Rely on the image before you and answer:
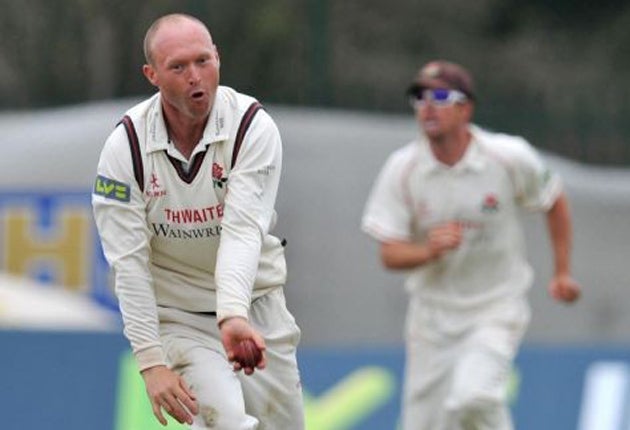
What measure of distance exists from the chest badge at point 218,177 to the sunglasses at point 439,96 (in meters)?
4.06

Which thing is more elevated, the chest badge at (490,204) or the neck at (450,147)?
the neck at (450,147)

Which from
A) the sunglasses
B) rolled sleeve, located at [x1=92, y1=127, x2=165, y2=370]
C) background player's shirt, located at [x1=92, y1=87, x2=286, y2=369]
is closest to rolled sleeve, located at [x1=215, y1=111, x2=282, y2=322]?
background player's shirt, located at [x1=92, y1=87, x2=286, y2=369]

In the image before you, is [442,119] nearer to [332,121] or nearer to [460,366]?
[460,366]

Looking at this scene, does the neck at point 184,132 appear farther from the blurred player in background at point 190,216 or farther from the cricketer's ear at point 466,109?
the cricketer's ear at point 466,109

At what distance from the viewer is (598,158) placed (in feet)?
52.3

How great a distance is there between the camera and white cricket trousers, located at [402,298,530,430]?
11.7 metres

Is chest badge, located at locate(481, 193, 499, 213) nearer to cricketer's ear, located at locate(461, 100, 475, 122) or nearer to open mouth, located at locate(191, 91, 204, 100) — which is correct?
cricketer's ear, located at locate(461, 100, 475, 122)

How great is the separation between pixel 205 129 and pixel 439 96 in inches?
163

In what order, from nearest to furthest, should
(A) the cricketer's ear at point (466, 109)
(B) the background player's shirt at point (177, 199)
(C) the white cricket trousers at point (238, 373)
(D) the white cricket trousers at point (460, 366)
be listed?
(B) the background player's shirt at point (177, 199) → (C) the white cricket trousers at point (238, 373) → (D) the white cricket trousers at point (460, 366) → (A) the cricketer's ear at point (466, 109)

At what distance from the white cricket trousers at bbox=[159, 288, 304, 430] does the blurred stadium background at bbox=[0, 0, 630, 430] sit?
6096mm

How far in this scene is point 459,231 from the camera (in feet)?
39.1

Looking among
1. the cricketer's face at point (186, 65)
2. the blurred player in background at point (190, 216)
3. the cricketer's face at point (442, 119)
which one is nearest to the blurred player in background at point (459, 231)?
the cricketer's face at point (442, 119)

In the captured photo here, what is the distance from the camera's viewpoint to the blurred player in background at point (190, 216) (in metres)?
8.01

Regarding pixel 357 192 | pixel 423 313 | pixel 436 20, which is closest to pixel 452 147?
pixel 423 313
